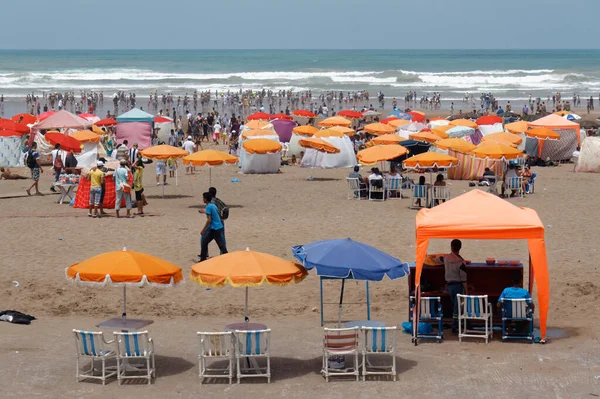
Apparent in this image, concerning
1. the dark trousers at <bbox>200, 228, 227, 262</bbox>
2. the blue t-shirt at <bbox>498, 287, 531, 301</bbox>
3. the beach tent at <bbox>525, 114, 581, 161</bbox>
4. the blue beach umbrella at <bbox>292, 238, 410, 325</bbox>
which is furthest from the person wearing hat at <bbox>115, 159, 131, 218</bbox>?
the beach tent at <bbox>525, 114, 581, 161</bbox>

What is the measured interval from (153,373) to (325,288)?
4313mm

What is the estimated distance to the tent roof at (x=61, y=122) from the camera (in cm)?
2720

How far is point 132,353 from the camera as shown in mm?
8430

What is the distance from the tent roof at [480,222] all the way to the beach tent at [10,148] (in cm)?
2010

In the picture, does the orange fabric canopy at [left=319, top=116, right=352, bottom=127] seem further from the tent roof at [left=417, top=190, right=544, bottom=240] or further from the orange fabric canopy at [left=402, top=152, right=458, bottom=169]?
the tent roof at [left=417, top=190, right=544, bottom=240]

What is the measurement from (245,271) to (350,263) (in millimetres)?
1075

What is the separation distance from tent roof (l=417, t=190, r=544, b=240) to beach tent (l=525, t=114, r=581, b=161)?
19.6m

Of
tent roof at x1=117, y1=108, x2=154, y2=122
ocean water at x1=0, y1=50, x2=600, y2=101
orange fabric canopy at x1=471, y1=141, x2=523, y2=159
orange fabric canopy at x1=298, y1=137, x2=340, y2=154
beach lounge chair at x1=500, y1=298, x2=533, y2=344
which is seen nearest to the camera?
beach lounge chair at x1=500, y1=298, x2=533, y2=344

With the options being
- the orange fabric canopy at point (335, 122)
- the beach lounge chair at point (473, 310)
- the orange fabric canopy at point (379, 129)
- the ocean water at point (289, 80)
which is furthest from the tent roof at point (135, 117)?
the ocean water at point (289, 80)

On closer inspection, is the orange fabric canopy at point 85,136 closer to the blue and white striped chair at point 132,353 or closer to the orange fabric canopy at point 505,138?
the orange fabric canopy at point 505,138

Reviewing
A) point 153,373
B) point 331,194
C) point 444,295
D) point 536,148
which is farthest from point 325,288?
point 536,148

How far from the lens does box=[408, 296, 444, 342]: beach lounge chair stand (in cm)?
977

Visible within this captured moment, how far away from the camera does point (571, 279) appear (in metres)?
12.6

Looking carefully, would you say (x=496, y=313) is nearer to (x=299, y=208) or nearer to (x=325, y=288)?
(x=325, y=288)
